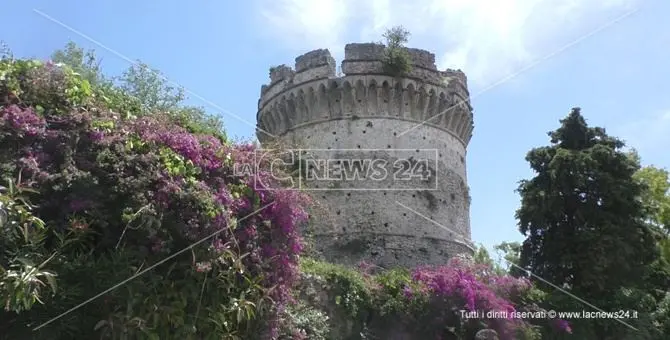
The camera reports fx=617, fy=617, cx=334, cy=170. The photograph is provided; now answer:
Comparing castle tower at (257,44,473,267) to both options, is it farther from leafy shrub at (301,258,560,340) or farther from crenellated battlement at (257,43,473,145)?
leafy shrub at (301,258,560,340)

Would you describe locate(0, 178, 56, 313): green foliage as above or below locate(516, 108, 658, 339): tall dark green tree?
below

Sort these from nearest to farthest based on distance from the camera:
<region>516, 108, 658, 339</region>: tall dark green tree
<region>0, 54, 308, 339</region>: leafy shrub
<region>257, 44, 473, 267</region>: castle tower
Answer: <region>0, 54, 308, 339</region>: leafy shrub < <region>516, 108, 658, 339</region>: tall dark green tree < <region>257, 44, 473, 267</region>: castle tower

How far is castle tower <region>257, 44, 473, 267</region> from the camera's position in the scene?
16.8 metres

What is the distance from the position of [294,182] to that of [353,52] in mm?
10254

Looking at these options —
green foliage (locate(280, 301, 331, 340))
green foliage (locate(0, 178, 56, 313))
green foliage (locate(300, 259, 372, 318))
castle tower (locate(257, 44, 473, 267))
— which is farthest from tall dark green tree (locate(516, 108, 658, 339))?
green foliage (locate(0, 178, 56, 313))

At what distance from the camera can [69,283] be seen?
5.87 m

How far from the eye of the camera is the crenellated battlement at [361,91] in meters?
17.8

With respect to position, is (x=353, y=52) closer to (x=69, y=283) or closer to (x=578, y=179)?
(x=578, y=179)

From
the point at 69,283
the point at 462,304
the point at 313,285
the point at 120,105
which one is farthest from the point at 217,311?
the point at 462,304

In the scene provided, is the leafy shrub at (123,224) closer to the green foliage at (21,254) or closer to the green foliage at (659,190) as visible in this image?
the green foliage at (21,254)

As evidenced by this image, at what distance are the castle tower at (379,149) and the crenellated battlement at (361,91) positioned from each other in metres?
0.03

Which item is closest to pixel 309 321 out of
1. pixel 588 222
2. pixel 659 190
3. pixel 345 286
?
pixel 345 286

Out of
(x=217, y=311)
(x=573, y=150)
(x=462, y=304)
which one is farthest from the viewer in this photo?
(x=573, y=150)

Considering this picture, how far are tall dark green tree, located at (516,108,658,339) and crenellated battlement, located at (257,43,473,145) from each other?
3704 mm
